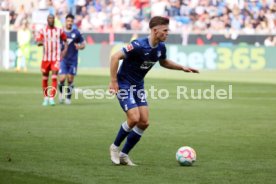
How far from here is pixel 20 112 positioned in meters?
19.9

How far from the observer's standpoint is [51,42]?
22953 millimetres

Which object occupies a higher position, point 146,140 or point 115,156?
point 115,156

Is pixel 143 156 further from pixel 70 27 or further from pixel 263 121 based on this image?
pixel 70 27

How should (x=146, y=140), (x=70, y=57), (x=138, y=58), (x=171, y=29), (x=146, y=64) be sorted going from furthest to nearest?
1. (x=171, y=29)
2. (x=70, y=57)
3. (x=146, y=140)
4. (x=146, y=64)
5. (x=138, y=58)

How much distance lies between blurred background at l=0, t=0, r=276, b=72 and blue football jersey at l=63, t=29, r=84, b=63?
1566cm

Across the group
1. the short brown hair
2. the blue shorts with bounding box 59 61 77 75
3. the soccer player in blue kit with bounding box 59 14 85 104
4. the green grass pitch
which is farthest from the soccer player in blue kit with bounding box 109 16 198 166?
the blue shorts with bounding box 59 61 77 75

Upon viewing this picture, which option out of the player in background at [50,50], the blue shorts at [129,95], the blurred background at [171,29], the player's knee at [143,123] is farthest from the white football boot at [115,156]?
the blurred background at [171,29]

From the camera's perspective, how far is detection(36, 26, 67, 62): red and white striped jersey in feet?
75.2

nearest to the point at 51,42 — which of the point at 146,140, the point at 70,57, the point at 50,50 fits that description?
the point at 50,50

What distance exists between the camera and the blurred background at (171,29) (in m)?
40.3

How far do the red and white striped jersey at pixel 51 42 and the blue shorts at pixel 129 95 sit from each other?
11104 mm

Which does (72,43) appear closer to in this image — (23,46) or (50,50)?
(50,50)

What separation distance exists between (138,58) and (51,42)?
1140cm

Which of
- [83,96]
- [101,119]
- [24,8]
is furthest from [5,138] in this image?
[24,8]
